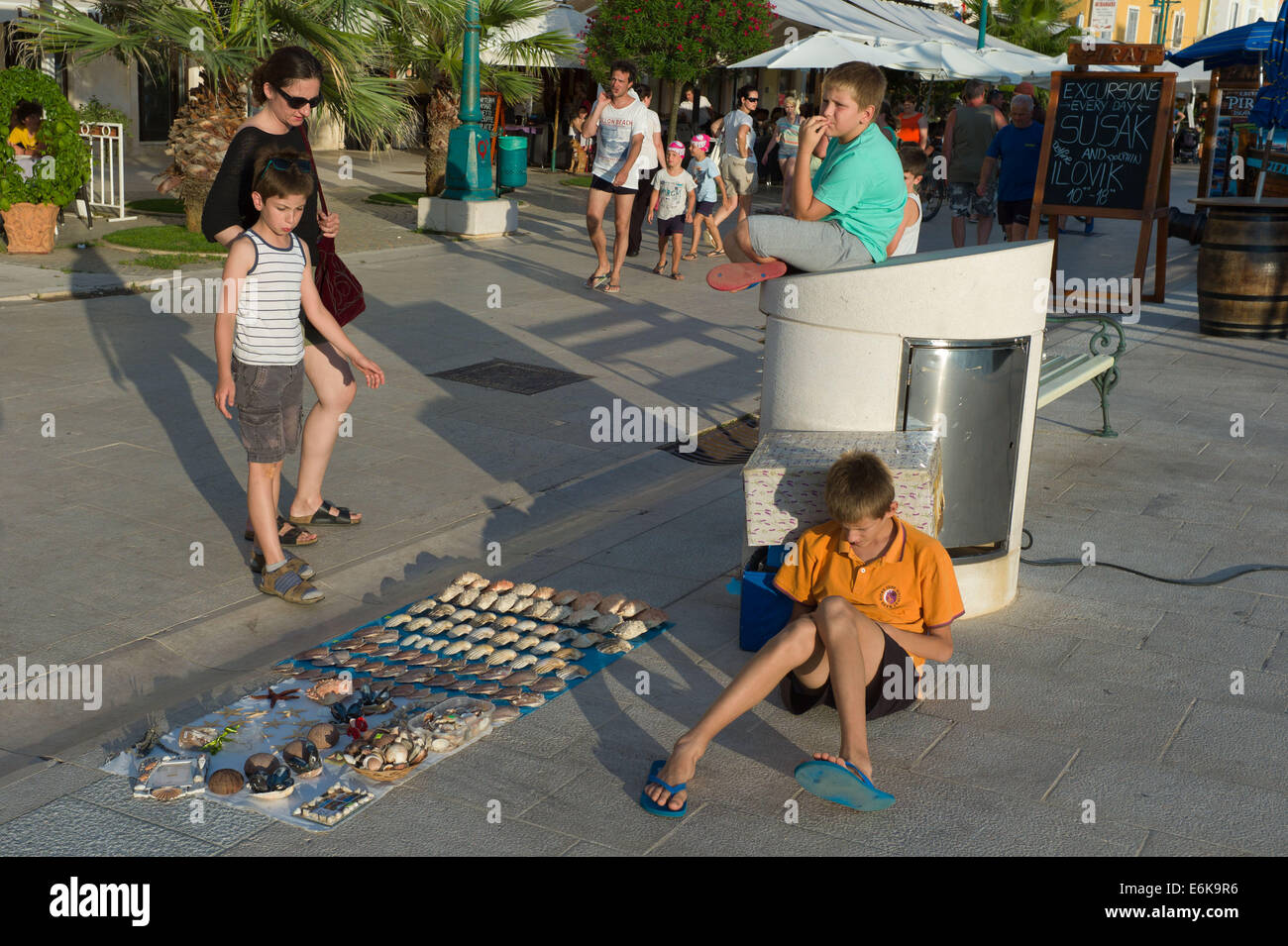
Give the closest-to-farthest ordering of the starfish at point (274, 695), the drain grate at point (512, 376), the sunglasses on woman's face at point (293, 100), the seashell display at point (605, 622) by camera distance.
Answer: the starfish at point (274, 695) < the seashell display at point (605, 622) < the sunglasses on woman's face at point (293, 100) < the drain grate at point (512, 376)

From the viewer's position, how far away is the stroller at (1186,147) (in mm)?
39156

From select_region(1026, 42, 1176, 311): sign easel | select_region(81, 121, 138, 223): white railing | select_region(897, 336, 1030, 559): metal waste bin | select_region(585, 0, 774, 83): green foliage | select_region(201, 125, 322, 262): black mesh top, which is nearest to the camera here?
select_region(897, 336, 1030, 559): metal waste bin

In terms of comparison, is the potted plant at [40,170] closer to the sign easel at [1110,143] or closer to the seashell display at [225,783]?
the sign easel at [1110,143]

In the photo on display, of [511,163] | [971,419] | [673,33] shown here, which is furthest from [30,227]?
[673,33]

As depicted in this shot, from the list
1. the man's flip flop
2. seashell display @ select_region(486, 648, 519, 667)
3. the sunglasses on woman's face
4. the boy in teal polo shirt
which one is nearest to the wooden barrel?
the boy in teal polo shirt

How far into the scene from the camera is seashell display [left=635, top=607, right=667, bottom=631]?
15.5 feet

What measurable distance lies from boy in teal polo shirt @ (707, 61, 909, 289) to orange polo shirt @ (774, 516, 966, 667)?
1.11m

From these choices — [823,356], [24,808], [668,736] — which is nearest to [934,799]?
[668,736]

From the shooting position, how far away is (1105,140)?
12086 mm

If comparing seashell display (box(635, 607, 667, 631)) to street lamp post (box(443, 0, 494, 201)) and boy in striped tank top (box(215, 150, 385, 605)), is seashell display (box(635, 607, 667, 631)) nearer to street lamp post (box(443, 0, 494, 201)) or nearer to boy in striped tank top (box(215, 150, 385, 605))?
boy in striped tank top (box(215, 150, 385, 605))

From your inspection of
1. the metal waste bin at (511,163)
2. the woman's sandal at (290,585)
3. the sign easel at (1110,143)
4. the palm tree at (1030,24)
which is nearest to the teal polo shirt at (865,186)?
the woman's sandal at (290,585)

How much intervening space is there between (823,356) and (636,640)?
118 cm

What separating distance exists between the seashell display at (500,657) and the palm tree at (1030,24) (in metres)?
35.1
